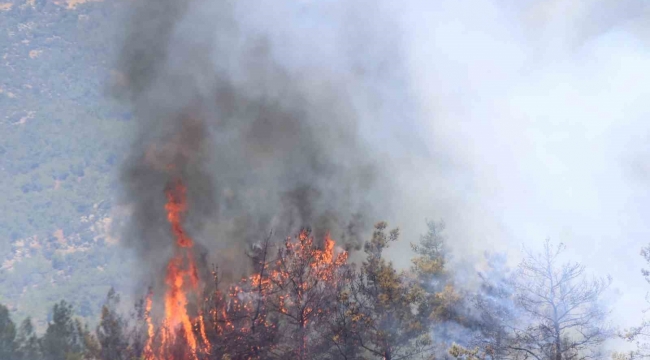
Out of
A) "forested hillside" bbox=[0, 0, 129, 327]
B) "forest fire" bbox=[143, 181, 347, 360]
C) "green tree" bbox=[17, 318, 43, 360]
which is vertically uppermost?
"forested hillside" bbox=[0, 0, 129, 327]

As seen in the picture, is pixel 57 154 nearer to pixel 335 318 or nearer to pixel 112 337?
pixel 112 337

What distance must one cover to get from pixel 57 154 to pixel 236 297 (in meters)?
28.6

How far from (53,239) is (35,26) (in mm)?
22787

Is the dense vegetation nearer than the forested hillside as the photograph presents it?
Yes

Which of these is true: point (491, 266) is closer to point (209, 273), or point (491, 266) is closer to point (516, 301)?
point (516, 301)

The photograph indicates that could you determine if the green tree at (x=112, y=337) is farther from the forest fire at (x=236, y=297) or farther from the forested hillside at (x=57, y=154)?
the forested hillside at (x=57, y=154)

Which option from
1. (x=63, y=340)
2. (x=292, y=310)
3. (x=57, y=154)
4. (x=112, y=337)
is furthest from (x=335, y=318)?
(x=57, y=154)

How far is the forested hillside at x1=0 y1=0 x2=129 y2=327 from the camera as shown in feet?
155

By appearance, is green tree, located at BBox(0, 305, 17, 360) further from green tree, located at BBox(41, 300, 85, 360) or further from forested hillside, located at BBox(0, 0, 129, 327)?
forested hillside, located at BBox(0, 0, 129, 327)

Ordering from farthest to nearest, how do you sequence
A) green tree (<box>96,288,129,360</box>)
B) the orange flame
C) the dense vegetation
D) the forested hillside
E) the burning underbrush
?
the forested hillside, the orange flame, green tree (<box>96,288,129,360</box>), the burning underbrush, the dense vegetation

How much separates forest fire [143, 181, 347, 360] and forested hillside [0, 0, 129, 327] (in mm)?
10975

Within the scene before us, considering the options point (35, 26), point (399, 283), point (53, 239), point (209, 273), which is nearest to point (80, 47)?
point (35, 26)

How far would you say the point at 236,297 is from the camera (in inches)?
1289

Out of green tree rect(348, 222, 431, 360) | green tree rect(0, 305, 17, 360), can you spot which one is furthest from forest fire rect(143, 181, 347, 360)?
green tree rect(0, 305, 17, 360)
